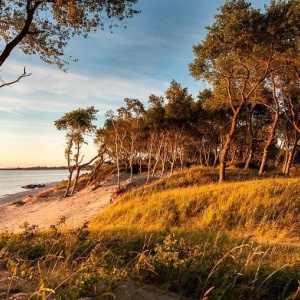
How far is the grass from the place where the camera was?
469 centimetres

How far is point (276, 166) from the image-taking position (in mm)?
57188

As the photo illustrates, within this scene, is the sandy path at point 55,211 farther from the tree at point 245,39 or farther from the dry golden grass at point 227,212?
the tree at point 245,39

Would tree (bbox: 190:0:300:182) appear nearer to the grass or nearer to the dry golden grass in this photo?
the dry golden grass

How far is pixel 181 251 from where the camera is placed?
6566 millimetres

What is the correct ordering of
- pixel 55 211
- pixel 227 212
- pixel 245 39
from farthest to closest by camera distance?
pixel 55 211
pixel 245 39
pixel 227 212

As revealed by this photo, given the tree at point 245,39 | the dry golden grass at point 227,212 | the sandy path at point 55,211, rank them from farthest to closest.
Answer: the sandy path at point 55,211, the tree at point 245,39, the dry golden grass at point 227,212

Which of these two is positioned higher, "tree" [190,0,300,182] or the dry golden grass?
"tree" [190,0,300,182]

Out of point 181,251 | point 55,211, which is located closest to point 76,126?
point 55,211

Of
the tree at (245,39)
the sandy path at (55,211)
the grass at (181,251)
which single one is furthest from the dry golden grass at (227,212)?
the sandy path at (55,211)

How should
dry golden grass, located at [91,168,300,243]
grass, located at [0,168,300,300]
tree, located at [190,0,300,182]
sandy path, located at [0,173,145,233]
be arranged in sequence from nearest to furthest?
grass, located at [0,168,300,300]
dry golden grass, located at [91,168,300,243]
tree, located at [190,0,300,182]
sandy path, located at [0,173,145,233]

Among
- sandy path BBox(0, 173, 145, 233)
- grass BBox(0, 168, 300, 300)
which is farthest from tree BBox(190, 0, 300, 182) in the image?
sandy path BBox(0, 173, 145, 233)

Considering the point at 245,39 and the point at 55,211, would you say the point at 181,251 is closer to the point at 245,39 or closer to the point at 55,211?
the point at 245,39

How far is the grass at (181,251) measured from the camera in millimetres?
4688

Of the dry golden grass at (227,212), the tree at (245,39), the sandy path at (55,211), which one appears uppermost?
the tree at (245,39)
